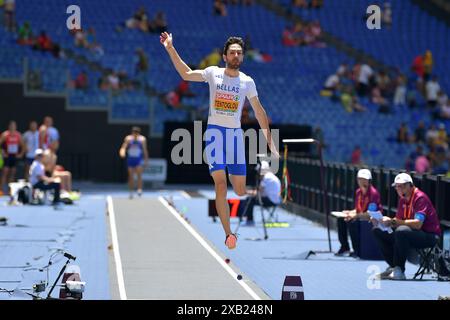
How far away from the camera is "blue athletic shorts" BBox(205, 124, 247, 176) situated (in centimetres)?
1011

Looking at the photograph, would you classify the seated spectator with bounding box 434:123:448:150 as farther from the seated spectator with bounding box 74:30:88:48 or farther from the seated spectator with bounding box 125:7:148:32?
the seated spectator with bounding box 74:30:88:48

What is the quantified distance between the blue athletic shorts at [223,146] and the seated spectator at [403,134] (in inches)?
1159

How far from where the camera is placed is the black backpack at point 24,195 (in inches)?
1121

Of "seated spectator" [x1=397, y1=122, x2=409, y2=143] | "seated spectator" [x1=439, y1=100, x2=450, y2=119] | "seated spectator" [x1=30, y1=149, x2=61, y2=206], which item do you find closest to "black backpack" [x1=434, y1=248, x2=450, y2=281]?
"seated spectator" [x1=30, y1=149, x2=61, y2=206]

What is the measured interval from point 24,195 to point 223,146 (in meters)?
18.9

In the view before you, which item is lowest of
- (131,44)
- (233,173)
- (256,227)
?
(256,227)

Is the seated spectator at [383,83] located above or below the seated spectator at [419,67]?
below

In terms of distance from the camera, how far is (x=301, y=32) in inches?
1620

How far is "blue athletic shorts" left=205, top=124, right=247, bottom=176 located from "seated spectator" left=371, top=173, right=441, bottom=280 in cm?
532

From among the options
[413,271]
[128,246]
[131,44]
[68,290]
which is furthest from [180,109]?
[68,290]

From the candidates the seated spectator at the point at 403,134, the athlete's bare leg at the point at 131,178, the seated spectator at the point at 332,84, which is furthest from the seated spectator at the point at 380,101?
the athlete's bare leg at the point at 131,178

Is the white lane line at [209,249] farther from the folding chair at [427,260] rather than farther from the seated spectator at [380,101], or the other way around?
the seated spectator at [380,101]

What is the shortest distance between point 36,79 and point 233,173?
28.6m
